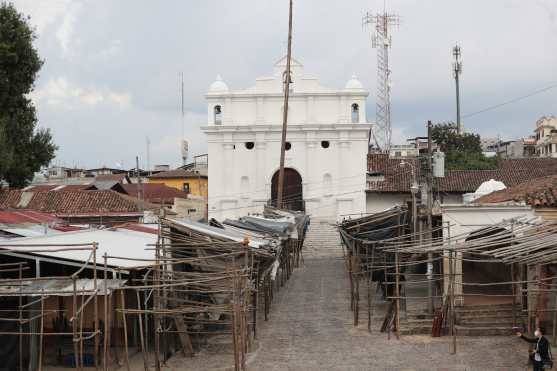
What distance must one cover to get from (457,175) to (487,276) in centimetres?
2001

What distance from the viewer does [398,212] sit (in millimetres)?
18781

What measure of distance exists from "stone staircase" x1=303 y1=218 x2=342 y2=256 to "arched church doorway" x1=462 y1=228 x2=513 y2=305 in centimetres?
1152

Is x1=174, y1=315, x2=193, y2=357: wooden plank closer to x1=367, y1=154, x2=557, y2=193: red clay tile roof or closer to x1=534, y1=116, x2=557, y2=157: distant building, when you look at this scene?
x1=367, y1=154, x2=557, y2=193: red clay tile roof

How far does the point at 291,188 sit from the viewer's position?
39062mm

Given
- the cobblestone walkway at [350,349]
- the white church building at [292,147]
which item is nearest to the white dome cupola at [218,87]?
the white church building at [292,147]

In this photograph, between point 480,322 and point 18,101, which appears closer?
point 480,322

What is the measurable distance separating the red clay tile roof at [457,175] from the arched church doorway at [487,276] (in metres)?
15.6

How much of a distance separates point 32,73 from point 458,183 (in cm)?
2554

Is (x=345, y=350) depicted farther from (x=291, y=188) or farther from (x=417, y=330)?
(x=291, y=188)

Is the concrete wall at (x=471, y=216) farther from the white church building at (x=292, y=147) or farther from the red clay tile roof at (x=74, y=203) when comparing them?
the white church building at (x=292, y=147)

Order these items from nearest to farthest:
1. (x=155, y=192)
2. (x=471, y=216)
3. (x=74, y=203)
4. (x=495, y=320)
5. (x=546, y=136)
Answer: (x=495, y=320)
(x=471, y=216)
(x=74, y=203)
(x=155, y=192)
(x=546, y=136)

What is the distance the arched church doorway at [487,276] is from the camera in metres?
13.6

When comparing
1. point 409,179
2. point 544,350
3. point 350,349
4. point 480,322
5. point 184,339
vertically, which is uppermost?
point 409,179

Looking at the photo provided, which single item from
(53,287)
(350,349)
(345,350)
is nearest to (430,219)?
(350,349)
